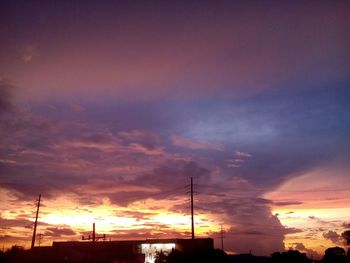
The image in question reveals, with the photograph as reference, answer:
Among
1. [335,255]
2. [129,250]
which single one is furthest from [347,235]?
[129,250]

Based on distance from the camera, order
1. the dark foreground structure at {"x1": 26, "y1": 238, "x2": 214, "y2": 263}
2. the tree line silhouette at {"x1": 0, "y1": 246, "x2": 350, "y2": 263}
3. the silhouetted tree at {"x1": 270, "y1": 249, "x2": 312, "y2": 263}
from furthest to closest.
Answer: the dark foreground structure at {"x1": 26, "y1": 238, "x2": 214, "y2": 263}, the silhouetted tree at {"x1": 270, "y1": 249, "x2": 312, "y2": 263}, the tree line silhouette at {"x1": 0, "y1": 246, "x2": 350, "y2": 263}

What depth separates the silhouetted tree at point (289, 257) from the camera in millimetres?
59688

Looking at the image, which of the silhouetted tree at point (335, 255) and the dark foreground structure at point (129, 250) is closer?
the silhouetted tree at point (335, 255)

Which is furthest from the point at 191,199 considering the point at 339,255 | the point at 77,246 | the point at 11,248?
the point at 77,246

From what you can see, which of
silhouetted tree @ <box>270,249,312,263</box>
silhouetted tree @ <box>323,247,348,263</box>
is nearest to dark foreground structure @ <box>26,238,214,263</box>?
silhouetted tree @ <box>270,249,312,263</box>

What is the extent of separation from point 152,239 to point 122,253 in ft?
28.2

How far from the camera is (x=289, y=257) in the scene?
60.0 m

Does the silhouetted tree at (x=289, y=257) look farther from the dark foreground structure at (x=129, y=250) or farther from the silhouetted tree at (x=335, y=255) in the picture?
the dark foreground structure at (x=129, y=250)

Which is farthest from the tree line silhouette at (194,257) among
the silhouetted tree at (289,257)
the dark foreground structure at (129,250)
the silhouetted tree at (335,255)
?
the dark foreground structure at (129,250)

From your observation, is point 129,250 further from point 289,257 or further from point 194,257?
point 289,257

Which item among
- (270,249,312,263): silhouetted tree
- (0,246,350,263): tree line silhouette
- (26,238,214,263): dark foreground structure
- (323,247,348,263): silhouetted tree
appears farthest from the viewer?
(26,238,214,263): dark foreground structure

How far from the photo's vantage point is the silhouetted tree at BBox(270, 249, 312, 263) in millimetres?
59688

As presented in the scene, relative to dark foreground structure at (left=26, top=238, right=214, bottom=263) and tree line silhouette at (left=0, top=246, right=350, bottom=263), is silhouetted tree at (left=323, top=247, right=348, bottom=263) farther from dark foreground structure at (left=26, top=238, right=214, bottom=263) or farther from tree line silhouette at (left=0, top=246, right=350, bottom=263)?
dark foreground structure at (left=26, top=238, right=214, bottom=263)

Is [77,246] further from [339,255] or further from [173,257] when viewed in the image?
[339,255]
